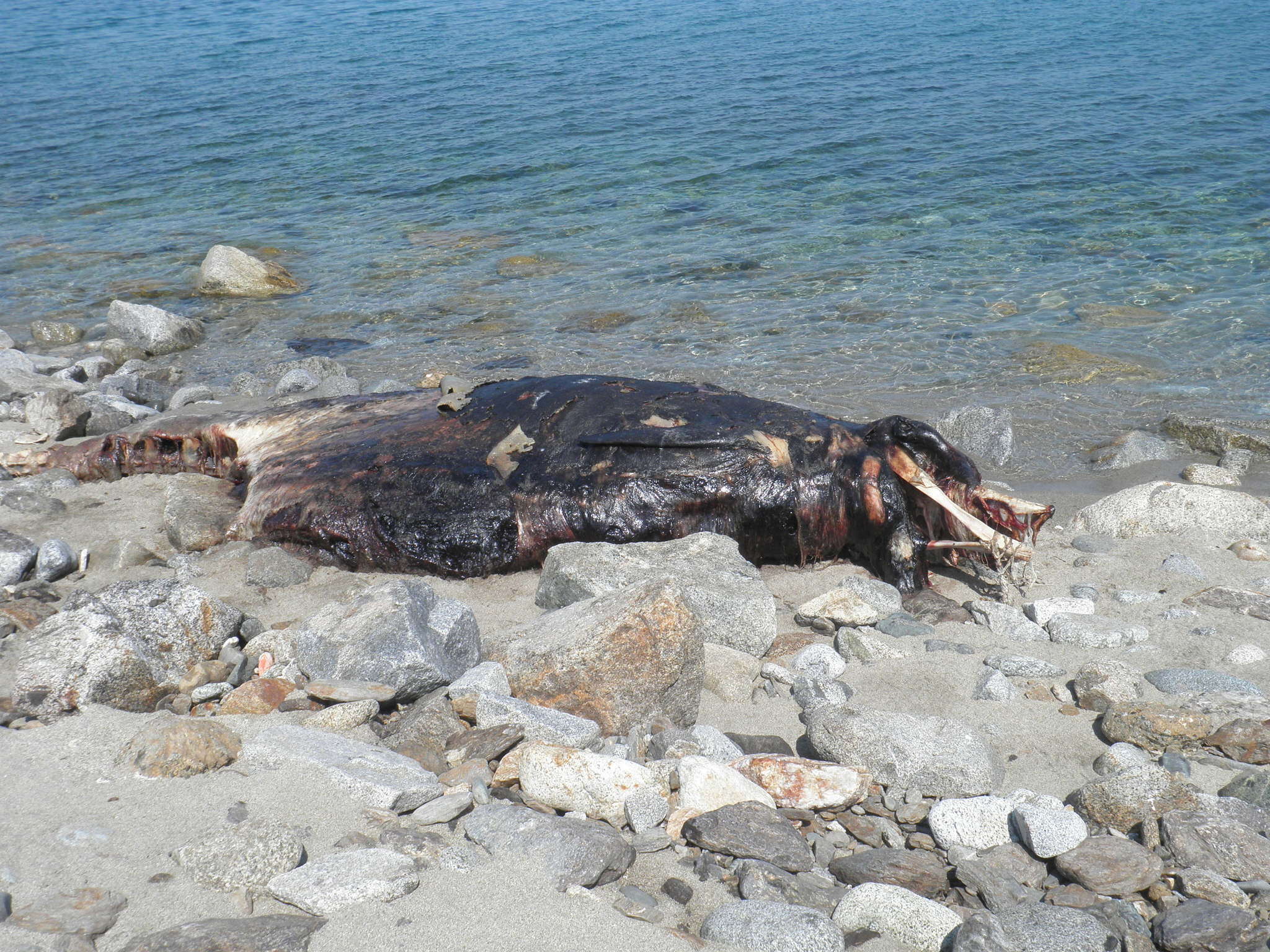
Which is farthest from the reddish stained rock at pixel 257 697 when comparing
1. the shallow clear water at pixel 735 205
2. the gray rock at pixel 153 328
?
the gray rock at pixel 153 328

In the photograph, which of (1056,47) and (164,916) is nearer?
Result: (164,916)

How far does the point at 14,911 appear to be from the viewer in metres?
2.09

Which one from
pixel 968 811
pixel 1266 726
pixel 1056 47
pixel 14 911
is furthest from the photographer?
pixel 1056 47

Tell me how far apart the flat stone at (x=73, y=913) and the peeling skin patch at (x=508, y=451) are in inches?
101

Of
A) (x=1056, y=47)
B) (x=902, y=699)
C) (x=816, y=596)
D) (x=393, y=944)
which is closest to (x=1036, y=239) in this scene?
(x=816, y=596)

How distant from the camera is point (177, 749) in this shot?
2670mm

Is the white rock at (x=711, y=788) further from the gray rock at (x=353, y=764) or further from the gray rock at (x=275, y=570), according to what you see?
the gray rock at (x=275, y=570)

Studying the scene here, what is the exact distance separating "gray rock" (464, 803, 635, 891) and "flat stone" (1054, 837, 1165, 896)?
1040 mm

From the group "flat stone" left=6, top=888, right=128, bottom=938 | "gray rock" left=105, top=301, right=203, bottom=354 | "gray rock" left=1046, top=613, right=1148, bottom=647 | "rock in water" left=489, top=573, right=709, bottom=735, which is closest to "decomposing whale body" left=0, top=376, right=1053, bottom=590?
"gray rock" left=1046, top=613, right=1148, bottom=647

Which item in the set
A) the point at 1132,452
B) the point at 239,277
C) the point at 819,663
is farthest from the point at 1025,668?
the point at 239,277

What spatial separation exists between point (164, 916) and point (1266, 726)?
2868 mm

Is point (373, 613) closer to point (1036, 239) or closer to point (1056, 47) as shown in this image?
point (1036, 239)

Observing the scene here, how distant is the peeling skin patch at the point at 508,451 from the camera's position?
15.0ft

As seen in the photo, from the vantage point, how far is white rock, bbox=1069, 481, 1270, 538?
182 inches
